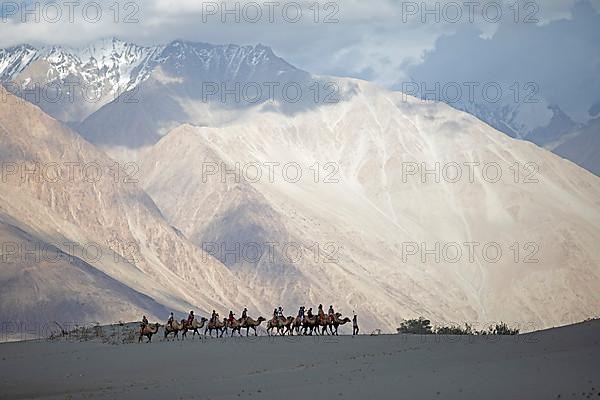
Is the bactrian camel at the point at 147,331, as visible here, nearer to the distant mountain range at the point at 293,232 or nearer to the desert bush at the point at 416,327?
the desert bush at the point at 416,327

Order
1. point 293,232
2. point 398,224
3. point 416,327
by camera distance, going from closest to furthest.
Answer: point 416,327, point 293,232, point 398,224

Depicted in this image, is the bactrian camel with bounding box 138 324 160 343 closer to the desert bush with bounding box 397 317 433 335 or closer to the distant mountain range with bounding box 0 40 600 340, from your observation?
the desert bush with bounding box 397 317 433 335

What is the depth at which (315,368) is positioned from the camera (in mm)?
25344

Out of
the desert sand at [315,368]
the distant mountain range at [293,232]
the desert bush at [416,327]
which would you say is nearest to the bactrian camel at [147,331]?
the desert sand at [315,368]

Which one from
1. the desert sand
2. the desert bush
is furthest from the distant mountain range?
the desert sand

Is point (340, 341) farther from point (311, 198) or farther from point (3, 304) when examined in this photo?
point (311, 198)

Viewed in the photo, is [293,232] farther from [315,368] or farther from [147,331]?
[315,368]

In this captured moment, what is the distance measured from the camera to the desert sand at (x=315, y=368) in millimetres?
20031

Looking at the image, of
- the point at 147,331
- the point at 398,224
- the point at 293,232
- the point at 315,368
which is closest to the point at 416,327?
the point at 147,331

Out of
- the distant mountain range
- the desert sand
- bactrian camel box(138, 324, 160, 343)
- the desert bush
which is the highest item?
the distant mountain range

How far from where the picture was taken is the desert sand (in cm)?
2003

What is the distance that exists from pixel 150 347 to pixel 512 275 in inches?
→ 5066

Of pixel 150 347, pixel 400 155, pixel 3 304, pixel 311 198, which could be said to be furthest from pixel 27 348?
pixel 400 155

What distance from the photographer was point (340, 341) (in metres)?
32.4
